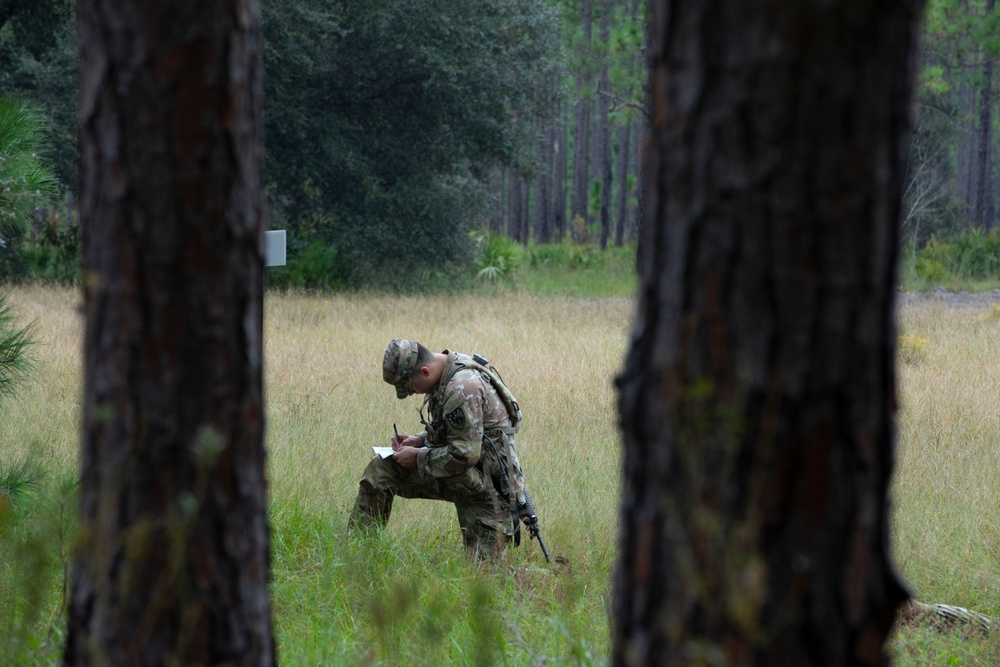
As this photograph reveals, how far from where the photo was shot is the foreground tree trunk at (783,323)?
1.56 meters

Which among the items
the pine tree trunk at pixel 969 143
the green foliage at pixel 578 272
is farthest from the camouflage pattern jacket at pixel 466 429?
the pine tree trunk at pixel 969 143

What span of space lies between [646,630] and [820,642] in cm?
27

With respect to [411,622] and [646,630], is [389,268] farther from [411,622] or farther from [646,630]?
[646,630]

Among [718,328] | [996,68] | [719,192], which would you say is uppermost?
[996,68]

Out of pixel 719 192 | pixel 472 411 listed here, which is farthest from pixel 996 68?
pixel 719 192

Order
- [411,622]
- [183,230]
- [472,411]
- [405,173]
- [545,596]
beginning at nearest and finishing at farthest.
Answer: [183,230] < [411,622] < [545,596] < [472,411] < [405,173]

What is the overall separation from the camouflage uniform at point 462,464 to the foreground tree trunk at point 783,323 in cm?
354

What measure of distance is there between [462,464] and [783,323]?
3.69 meters

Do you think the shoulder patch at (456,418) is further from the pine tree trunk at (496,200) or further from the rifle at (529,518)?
the pine tree trunk at (496,200)

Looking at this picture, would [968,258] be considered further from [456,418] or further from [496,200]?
[456,418]

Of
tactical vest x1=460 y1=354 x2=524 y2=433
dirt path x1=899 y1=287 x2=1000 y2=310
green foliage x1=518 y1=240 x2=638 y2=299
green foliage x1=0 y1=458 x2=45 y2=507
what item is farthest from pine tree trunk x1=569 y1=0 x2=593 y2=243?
green foliage x1=0 y1=458 x2=45 y2=507

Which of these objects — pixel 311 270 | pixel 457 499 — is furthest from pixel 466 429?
pixel 311 270

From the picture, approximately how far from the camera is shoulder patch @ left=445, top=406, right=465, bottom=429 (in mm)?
5168

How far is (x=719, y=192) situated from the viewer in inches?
63.1
